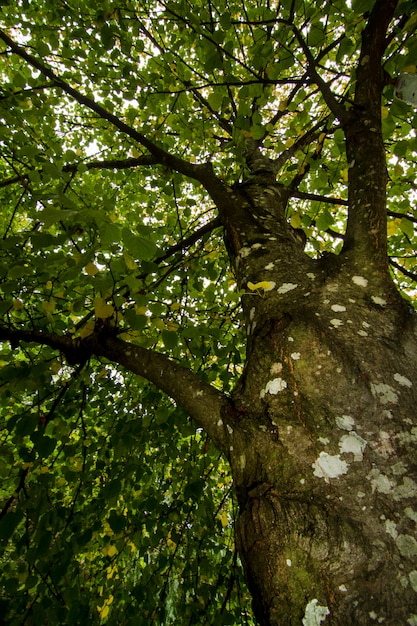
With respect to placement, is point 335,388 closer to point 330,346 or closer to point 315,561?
point 330,346

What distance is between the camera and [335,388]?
1.05 metres

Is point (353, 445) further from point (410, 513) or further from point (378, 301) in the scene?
point (378, 301)

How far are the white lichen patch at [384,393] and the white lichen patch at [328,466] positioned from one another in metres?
0.23

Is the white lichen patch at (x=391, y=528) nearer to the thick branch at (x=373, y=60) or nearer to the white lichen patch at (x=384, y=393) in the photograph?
the white lichen patch at (x=384, y=393)

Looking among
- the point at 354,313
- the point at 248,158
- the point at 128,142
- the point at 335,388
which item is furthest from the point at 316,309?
the point at 128,142

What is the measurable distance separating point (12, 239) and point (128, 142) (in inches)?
95.2

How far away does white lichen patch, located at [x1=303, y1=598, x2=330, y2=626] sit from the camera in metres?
0.71

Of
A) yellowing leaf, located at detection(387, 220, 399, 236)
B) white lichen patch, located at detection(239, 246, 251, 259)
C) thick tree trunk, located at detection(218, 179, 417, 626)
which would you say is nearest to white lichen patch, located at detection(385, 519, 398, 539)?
thick tree trunk, located at detection(218, 179, 417, 626)

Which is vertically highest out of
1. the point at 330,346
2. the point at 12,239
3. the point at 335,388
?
the point at 12,239

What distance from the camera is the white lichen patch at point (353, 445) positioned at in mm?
910

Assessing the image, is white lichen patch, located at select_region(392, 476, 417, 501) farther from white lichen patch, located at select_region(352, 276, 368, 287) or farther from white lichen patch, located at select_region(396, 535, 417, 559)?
white lichen patch, located at select_region(352, 276, 368, 287)

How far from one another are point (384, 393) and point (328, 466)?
0.94ft

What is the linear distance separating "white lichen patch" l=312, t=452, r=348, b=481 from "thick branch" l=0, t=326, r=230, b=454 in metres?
0.32

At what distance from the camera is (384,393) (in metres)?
1.01
